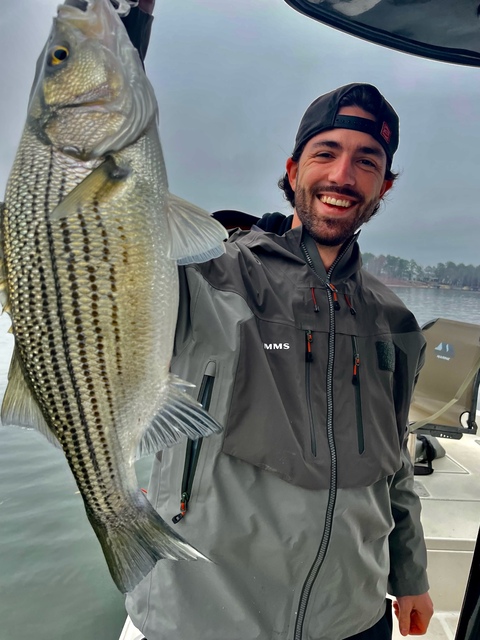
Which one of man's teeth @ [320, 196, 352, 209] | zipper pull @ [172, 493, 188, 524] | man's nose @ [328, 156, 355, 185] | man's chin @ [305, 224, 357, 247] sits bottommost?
zipper pull @ [172, 493, 188, 524]

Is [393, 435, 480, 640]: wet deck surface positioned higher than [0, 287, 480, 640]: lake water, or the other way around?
[393, 435, 480, 640]: wet deck surface

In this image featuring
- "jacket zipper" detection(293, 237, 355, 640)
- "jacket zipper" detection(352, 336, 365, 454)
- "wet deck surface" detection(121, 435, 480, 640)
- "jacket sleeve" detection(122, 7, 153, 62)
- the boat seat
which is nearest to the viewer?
"jacket sleeve" detection(122, 7, 153, 62)

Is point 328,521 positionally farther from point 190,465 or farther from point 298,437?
point 190,465

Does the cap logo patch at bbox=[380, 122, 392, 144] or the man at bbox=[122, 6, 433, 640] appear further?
the cap logo patch at bbox=[380, 122, 392, 144]

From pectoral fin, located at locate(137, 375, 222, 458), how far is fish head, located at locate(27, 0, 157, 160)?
0.60m

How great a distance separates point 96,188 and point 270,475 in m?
0.94

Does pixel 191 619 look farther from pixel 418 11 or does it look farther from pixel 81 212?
pixel 418 11

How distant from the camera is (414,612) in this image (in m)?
1.68

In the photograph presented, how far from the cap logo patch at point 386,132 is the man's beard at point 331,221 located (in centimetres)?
27

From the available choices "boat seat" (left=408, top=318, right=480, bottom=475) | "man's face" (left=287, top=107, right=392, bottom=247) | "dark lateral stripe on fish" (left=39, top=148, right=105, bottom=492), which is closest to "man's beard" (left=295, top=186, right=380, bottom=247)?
"man's face" (left=287, top=107, right=392, bottom=247)

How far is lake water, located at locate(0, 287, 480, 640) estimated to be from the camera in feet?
8.88

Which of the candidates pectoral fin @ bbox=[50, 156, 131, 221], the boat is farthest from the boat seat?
pectoral fin @ bbox=[50, 156, 131, 221]

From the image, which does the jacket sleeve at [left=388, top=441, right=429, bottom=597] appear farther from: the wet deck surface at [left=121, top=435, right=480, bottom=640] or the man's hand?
the wet deck surface at [left=121, top=435, right=480, bottom=640]

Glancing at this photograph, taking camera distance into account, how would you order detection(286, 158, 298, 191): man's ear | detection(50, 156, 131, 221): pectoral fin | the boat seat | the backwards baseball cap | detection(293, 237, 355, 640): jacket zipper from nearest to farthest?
detection(50, 156, 131, 221): pectoral fin
detection(293, 237, 355, 640): jacket zipper
the backwards baseball cap
detection(286, 158, 298, 191): man's ear
the boat seat
